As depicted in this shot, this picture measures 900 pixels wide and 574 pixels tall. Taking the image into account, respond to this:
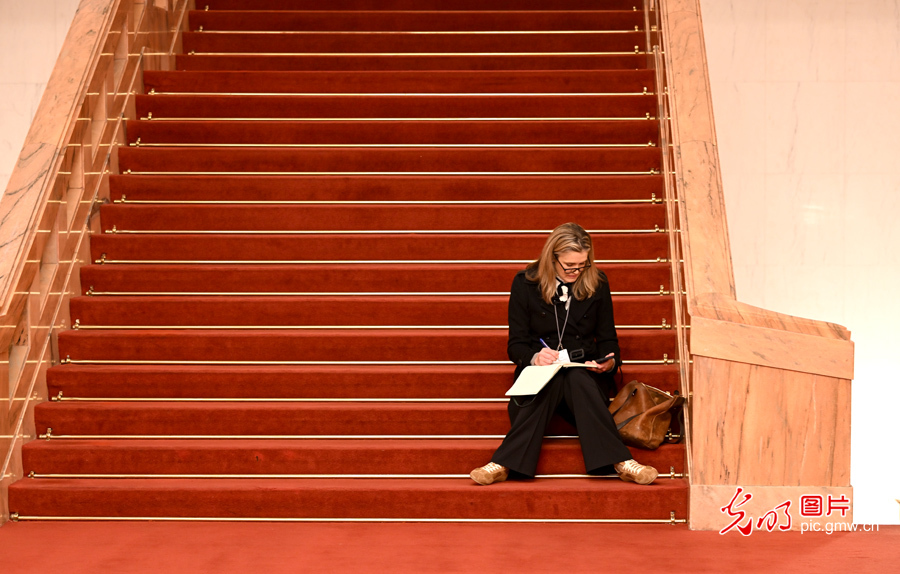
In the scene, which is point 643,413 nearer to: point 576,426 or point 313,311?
point 576,426

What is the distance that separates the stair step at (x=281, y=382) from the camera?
4879 mm

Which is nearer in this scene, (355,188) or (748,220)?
(355,188)

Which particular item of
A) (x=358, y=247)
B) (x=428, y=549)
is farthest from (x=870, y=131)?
(x=428, y=549)

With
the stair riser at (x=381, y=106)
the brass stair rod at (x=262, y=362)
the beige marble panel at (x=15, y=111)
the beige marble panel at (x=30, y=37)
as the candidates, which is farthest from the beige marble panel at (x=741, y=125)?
the beige marble panel at (x=15, y=111)

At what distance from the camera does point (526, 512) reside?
4262 mm

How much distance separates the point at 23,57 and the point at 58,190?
3487 mm

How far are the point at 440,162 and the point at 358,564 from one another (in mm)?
3066

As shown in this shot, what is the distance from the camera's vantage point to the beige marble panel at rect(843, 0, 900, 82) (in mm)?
7570

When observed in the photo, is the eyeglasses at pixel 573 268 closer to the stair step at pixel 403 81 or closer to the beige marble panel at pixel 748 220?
the stair step at pixel 403 81

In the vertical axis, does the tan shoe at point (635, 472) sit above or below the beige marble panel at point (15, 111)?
below

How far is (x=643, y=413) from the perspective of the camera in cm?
439

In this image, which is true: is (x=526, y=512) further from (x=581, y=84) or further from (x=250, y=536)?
(x=581, y=84)

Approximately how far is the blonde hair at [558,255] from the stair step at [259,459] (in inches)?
29.6

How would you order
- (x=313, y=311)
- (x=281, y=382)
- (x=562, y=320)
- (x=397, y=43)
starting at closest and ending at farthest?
(x=562, y=320)
(x=281, y=382)
(x=313, y=311)
(x=397, y=43)
